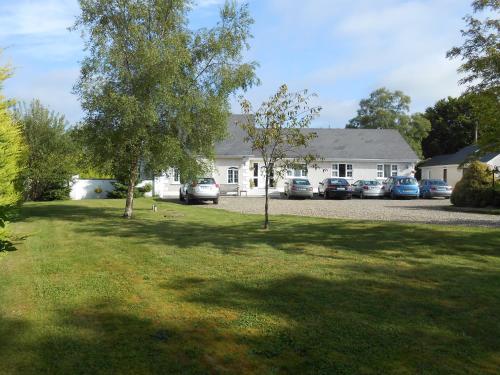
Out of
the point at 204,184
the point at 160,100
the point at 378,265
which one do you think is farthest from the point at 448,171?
the point at 378,265

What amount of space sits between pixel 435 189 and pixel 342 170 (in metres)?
10.1

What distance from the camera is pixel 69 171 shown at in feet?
96.0

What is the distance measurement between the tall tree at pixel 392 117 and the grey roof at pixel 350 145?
54.7 feet

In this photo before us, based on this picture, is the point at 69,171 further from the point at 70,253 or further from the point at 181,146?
the point at 70,253

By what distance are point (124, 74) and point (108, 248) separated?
7427 mm

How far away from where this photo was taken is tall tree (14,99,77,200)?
2709cm

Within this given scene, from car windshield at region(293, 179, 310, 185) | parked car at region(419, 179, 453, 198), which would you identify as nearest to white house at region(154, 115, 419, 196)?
car windshield at region(293, 179, 310, 185)

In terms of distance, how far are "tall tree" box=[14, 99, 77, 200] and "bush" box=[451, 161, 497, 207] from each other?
70.6ft

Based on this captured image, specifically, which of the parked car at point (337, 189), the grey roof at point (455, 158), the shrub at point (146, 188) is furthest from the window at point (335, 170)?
the shrub at point (146, 188)

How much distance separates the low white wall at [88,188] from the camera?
31927 mm

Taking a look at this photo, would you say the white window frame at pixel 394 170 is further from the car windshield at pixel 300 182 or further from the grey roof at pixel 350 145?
the car windshield at pixel 300 182

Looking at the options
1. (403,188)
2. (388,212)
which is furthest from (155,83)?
(403,188)

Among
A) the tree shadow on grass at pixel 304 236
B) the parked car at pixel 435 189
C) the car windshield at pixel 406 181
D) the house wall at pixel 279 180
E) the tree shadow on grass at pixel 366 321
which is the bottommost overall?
the tree shadow on grass at pixel 366 321

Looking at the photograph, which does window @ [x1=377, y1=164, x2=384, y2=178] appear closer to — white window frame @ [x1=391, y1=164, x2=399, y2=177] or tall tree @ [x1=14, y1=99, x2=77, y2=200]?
white window frame @ [x1=391, y1=164, x2=399, y2=177]
